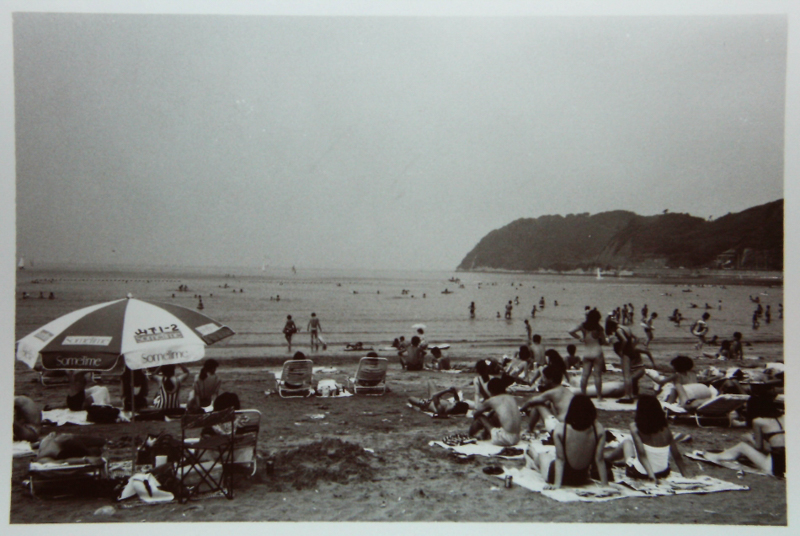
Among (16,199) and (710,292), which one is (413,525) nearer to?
(16,199)

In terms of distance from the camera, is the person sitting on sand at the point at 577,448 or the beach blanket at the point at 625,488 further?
the beach blanket at the point at 625,488

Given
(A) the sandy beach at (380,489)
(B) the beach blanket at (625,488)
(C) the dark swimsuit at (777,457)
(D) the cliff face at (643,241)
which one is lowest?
(A) the sandy beach at (380,489)

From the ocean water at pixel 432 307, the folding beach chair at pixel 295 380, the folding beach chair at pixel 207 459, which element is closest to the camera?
the folding beach chair at pixel 207 459

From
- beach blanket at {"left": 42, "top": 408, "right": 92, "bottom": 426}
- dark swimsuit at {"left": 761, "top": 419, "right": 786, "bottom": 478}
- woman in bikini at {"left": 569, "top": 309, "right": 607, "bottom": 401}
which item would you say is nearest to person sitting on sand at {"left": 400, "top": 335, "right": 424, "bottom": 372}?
woman in bikini at {"left": 569, "top": 309, "right": 607, "bottom": 401}

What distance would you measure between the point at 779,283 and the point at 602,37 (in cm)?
457

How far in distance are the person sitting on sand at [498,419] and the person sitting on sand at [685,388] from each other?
2.66 metres

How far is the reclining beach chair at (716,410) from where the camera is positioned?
23.4 ft

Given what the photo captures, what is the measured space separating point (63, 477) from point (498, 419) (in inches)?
180

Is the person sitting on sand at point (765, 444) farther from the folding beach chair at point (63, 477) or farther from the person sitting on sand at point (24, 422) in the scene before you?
the person sitting on sand at point (24, 422)

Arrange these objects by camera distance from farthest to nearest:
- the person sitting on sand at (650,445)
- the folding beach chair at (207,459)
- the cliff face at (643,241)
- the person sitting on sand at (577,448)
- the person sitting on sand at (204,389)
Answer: the cliff face at (643,241)
the person sitting on sand at (204,389)
the person sitting on sand at (650,445)
the folding beach chair at (207,459)
the person sitting on sand at (577,448)

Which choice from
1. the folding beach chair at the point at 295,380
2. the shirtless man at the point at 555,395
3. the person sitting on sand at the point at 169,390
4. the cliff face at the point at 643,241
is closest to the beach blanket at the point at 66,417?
the person sitting on sand at the point at 169,390

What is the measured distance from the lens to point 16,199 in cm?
732

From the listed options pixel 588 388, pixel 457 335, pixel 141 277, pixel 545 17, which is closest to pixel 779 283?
pixel 588 388

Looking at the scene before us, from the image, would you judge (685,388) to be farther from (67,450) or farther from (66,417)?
(66,417)
